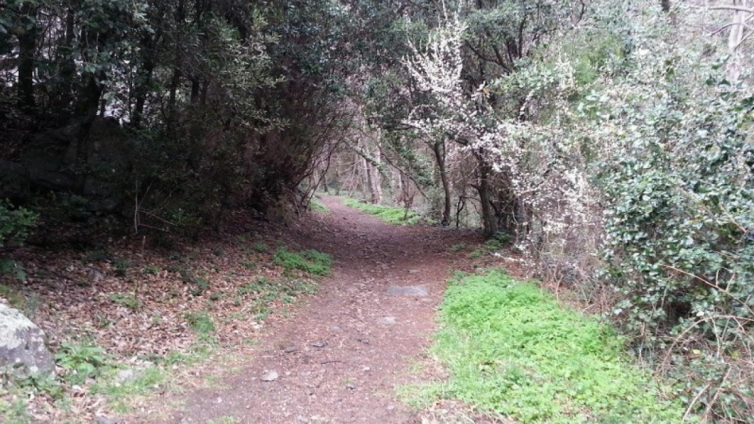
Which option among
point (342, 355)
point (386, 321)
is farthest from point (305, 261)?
point (342, 355)

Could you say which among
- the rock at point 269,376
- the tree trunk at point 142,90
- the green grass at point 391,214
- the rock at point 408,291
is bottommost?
the rock at point 269,376

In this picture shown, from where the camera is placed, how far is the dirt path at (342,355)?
177 inches

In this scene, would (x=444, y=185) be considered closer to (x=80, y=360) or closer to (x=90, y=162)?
(x=90, y=162)

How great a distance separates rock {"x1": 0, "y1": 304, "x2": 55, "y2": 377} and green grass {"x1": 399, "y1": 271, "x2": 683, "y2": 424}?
3369 mm

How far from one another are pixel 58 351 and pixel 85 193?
4125 mm

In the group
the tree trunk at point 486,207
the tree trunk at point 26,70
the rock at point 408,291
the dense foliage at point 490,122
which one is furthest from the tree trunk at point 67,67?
the tree trunk at point 486,207

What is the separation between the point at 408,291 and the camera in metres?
8.90

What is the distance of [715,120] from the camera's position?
4.92 metres

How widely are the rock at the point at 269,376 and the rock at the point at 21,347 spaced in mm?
1961

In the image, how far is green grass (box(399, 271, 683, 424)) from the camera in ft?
14.1

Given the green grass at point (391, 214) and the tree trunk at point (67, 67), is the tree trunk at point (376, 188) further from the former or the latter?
the tree trunk at point (67, 67)

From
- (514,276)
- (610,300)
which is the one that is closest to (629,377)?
(610,300)

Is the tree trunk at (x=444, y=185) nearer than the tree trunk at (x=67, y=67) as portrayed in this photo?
No

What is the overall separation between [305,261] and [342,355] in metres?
4.34
